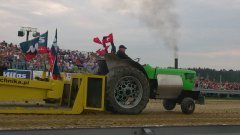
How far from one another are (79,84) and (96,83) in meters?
0.41

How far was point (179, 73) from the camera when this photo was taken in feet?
35.6

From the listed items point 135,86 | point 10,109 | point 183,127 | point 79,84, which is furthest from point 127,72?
point 183,127

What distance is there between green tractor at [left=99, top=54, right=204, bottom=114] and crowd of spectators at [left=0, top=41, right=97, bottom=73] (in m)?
10.9

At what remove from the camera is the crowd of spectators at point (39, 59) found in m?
22.5

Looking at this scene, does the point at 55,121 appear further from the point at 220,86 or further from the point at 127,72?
the point at 220,86

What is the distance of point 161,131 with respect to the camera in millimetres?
4133

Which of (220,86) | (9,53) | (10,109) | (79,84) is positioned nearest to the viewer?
(10,109)

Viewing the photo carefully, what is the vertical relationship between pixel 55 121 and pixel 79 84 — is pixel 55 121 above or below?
below

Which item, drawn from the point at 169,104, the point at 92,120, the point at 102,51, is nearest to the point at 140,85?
the point at 102,51

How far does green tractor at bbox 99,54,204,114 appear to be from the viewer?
9594mm

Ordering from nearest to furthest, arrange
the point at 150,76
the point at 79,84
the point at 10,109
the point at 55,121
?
the point at 55,121 < the point at 10,109 < the point at 79,84 < the point at 150,76

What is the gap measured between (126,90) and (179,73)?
1.74 metres

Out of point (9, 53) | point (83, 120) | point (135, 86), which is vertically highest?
point (9, 53)

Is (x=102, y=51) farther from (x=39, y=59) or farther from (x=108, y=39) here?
(x=39, y=59)
